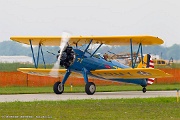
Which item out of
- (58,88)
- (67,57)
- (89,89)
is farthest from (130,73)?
(58,88)

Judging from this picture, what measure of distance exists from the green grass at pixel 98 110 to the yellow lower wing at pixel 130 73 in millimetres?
7152

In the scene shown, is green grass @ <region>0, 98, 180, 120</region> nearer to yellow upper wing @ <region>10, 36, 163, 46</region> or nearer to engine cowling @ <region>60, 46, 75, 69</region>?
engine cowling @ <region>60, 46, 75, 69</region>

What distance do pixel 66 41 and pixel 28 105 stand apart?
1085 centimetres

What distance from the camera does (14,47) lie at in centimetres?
12975

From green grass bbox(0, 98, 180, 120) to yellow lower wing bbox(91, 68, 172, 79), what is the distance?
7.15 meters

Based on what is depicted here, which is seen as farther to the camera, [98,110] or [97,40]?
[97,40]

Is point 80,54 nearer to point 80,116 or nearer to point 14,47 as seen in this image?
point 80,116

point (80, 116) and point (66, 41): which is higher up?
point (66, 41)

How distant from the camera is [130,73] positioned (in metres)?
32.8

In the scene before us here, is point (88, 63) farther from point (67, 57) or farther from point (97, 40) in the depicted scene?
point (67, 57)

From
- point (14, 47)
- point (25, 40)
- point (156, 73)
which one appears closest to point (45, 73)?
point (25, 40)

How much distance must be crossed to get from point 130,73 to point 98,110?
1265 centimetres

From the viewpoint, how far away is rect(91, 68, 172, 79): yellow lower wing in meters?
31.8

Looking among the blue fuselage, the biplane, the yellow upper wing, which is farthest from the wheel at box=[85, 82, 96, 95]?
the yellow upper wing
